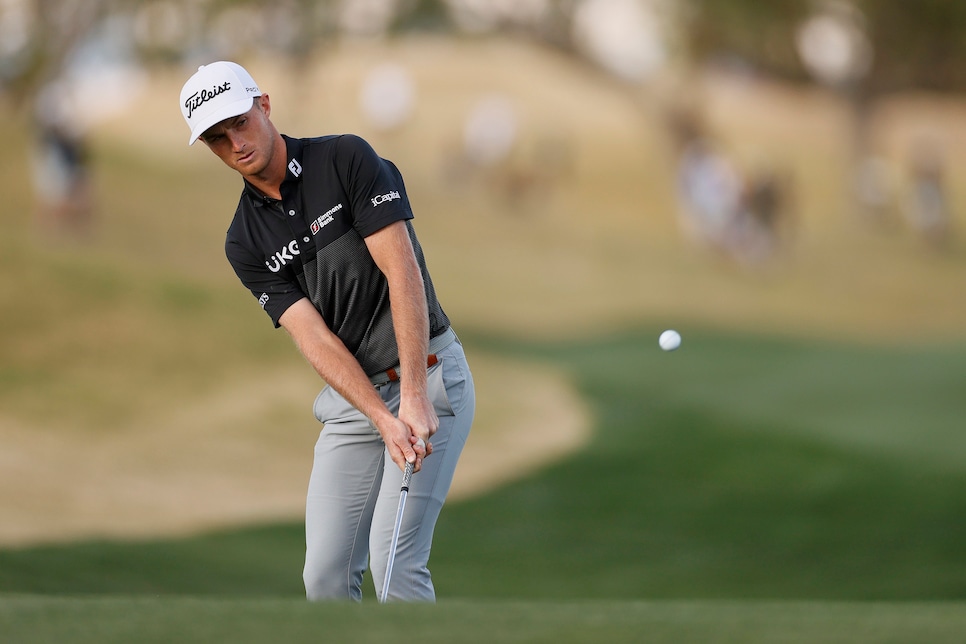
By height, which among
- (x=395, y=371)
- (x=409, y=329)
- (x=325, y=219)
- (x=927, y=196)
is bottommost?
(x=927, y=196)

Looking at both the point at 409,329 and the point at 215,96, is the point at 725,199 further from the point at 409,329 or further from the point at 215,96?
the point at 215,96

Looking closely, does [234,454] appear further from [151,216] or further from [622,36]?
[622,36]

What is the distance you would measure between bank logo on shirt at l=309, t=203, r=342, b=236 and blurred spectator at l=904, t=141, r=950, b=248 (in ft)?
65.8

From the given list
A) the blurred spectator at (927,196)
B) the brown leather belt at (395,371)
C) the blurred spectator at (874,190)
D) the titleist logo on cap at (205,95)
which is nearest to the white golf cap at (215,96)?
the titleist logo on cap at (205,95)

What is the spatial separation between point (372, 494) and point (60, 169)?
1530 centimetres

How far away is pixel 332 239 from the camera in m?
3.76

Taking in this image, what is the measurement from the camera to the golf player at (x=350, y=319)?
11.9 ft

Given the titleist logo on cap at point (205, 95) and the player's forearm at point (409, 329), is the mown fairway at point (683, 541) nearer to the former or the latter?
the player's forearm at point (409, 329)

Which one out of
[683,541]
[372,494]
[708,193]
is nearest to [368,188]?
[372,494]

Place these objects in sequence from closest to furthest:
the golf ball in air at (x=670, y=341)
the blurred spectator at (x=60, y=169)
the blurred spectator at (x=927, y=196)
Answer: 1. the golf ball in air at (x=670, y=341)
2. the blurred spectator at (x=60, y=169)
3. the blurred spectator at (x=927, y=196)

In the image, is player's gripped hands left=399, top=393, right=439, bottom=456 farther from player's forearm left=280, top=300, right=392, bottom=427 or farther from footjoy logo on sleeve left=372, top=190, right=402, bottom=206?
footjoy logo on sleeve left=372, top=190, right=402, bottom=206

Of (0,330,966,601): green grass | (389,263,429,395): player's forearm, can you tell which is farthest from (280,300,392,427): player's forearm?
(0,330,966,601): green grass

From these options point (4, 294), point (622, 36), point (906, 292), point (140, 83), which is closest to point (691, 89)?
point (622, 36)

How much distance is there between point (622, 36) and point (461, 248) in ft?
16.8
